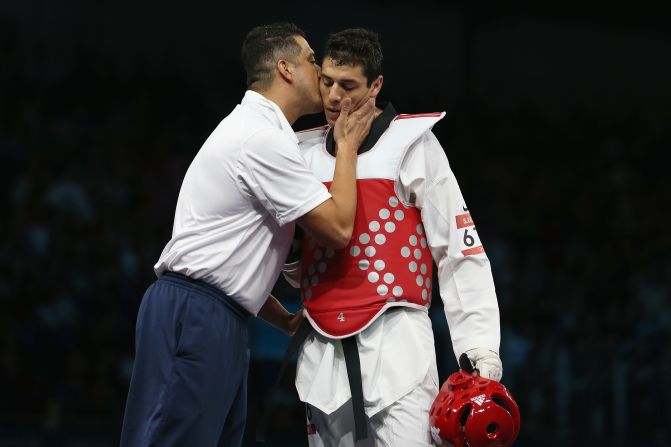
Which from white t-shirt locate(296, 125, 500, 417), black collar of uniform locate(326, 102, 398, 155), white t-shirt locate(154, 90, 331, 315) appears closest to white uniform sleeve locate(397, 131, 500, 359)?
white t-shirt locate(296, 125, 500, 417)

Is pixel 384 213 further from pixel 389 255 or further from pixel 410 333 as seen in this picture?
pixel 410 333

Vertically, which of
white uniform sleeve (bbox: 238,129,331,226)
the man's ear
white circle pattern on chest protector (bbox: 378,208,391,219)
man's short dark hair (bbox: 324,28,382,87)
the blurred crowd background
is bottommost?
the blurred crowd background

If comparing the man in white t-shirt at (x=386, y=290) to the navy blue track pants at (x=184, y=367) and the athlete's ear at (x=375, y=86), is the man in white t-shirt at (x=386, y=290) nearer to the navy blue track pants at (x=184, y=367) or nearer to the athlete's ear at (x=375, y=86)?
the athlete's ear at (x=375, y=86)

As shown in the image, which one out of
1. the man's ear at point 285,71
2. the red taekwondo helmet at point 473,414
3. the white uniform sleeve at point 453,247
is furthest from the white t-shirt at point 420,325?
the man's ear at point 285,71

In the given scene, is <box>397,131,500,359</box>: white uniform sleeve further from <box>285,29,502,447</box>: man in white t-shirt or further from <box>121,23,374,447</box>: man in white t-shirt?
<box>121,23,374,447</box>: man in white t-shirt

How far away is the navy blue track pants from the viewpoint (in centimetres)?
331

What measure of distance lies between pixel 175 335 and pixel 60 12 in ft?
26.2

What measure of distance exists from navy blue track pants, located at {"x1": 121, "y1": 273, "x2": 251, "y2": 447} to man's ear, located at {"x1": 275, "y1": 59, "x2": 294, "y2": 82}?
2.70 ft

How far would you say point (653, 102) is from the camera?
507 inches

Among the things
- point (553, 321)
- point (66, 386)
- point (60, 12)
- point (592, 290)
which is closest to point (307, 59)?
point (66, 386)

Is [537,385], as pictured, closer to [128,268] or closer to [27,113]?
[128,268]

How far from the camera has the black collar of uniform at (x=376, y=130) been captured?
11.7ft

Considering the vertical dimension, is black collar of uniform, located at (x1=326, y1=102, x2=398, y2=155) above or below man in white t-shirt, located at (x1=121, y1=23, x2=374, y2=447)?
above

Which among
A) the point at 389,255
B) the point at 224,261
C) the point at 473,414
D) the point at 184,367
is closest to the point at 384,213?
the point at 389,255
